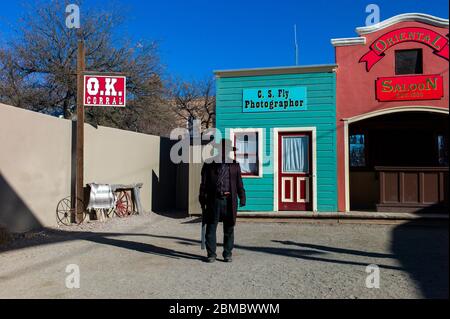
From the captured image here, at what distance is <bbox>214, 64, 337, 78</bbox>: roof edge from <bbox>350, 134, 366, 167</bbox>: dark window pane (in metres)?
3.11

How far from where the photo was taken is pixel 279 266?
6.54m

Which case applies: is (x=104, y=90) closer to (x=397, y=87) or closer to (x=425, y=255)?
(x=397, y=87)

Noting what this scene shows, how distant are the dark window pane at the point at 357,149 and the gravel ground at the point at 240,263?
155 inches

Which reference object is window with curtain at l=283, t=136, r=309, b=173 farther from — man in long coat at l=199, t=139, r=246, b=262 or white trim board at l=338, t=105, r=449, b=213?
man in long coat at l=199, t=139, r=246, b=262

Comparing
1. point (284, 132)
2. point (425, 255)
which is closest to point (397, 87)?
point (284, 132)

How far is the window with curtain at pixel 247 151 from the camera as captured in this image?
1221 cm

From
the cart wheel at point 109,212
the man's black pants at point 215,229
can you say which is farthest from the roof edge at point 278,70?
the man's black pants at point 215,229

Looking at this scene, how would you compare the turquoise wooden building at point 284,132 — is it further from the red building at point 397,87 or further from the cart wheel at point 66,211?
the cart wheel at point 66,211

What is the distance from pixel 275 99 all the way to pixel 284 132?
0.89 m

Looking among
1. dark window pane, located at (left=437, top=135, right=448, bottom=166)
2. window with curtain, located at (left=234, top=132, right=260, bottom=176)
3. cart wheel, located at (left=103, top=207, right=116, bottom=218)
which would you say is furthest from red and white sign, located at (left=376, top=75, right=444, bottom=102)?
cart wheel, located at (left=103, top=207, right=116, bottom=218)

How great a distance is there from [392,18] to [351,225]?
204 inches

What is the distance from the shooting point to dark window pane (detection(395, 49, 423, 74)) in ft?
37.0

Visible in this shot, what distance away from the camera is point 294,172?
1200 centimetres
